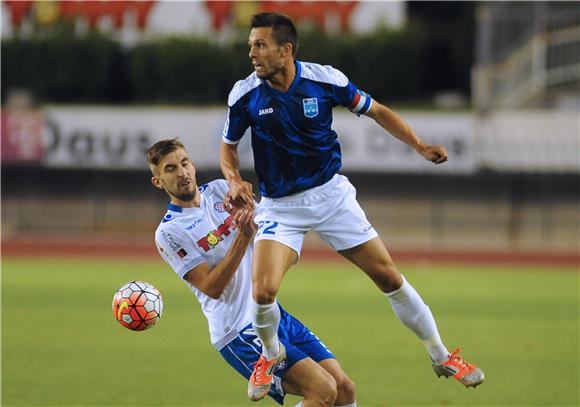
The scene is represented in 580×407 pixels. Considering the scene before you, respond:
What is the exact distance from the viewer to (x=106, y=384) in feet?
32.5

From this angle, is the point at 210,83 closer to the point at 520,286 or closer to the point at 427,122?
the point at 427,122

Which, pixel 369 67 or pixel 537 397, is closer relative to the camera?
pixel 537 397

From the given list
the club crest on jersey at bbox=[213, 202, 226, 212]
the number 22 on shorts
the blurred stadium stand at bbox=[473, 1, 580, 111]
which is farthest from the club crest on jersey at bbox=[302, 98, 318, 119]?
the blurred stadium stand at bbox=[473, 1, 580, 111]

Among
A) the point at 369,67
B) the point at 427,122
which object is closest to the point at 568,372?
the point at 427,122

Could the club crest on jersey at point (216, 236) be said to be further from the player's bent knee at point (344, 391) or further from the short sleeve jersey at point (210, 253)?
the player's bent knee at point (344, 391)

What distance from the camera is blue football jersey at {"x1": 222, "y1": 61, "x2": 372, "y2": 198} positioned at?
24.4 ft

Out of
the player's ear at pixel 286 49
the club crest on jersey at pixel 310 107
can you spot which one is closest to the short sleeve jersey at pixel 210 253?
the club crest on jersey at pixel 310 107

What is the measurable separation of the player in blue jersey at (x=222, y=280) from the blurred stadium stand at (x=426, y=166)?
1826 cm

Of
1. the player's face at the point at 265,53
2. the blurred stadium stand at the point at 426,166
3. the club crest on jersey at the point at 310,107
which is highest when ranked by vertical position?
the player's face at the point at 265,53

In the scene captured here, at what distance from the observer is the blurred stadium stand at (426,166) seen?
86.2 ft

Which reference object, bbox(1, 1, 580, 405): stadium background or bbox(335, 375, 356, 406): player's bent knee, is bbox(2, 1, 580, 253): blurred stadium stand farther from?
bbox(335, 375, 356, 406): player's bent knee

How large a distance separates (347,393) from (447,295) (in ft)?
33.1

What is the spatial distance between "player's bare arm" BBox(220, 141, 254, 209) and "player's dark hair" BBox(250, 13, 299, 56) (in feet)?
2.83

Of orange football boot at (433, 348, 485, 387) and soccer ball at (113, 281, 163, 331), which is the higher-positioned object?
soccer ball at (113, 281, 163, 331)
